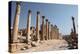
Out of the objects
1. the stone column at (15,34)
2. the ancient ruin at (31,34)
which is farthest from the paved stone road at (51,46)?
the stone column at (15,34)

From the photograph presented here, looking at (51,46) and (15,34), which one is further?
(51,46)

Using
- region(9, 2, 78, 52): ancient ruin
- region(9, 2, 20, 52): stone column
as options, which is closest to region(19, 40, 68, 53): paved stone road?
region(9, 2, 78, 52): ancient ruin

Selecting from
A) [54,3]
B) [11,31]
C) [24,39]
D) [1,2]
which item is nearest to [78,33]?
[54,3]

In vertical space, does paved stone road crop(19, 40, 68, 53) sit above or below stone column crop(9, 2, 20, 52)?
below

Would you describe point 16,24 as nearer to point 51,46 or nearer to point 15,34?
point 15,34

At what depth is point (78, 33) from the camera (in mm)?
2117

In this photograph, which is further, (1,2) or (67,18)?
(67,18)

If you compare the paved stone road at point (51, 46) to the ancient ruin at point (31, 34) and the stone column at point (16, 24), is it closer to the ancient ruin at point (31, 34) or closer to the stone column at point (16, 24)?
the ancient ruin at point (31, 34)

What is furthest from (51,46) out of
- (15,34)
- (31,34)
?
(15,34)

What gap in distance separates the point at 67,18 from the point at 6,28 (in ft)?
2.52

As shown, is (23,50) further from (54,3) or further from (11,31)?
(54,3)

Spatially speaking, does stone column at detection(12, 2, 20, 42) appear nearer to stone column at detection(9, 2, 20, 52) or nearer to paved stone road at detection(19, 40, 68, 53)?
stone column at detection(9, 2, 20, 52)

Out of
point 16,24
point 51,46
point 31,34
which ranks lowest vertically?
point 51,46

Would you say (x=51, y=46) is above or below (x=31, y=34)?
below
